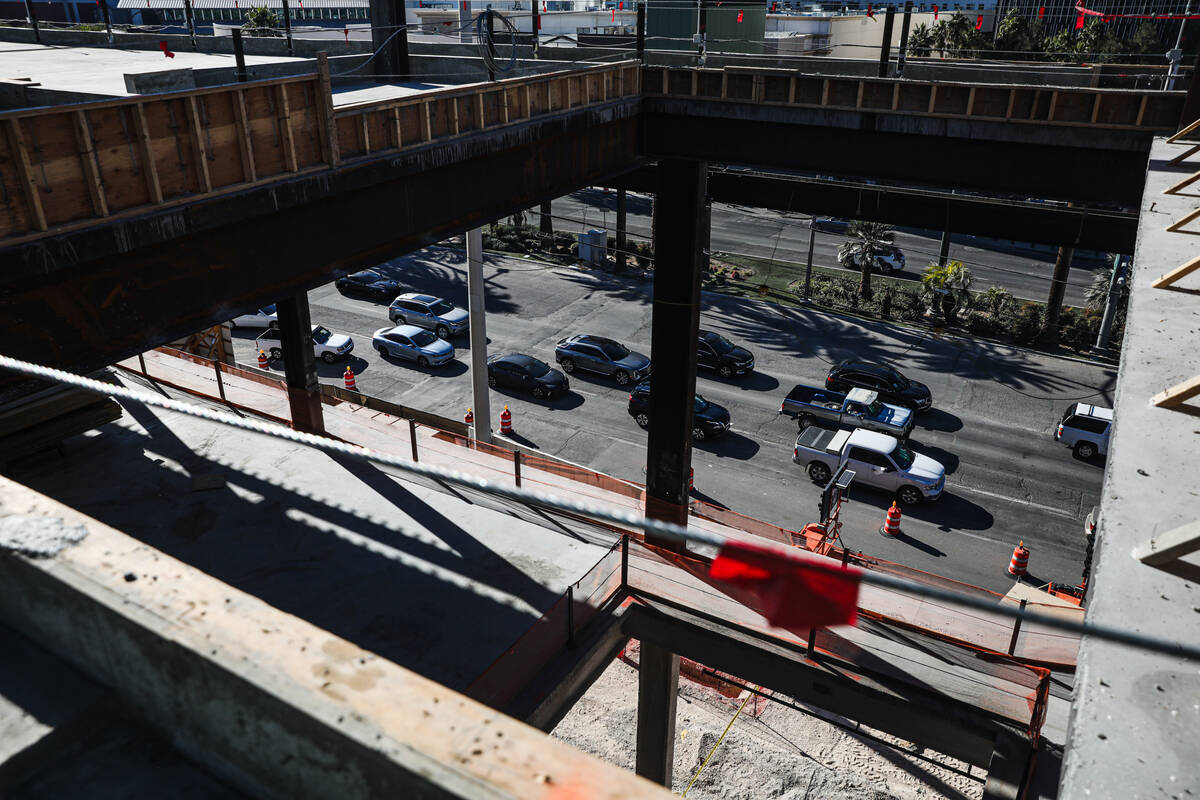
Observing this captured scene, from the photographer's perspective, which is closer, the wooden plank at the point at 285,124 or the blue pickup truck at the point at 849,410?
the wooden plank at the point at 285,124

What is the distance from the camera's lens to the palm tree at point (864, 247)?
1730 inches

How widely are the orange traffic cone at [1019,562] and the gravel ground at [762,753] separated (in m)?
6.34

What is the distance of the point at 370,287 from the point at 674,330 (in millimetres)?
31850

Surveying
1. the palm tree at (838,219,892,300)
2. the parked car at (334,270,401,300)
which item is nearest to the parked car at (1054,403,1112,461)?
the palm tree at (838,219,892,300)

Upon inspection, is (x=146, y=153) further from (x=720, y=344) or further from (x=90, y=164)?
(x=720, y=344)

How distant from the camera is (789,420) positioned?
34.2 m

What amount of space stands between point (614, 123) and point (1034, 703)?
13.4 metres

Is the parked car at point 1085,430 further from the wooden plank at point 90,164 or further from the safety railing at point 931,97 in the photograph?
the wooden plank at point 90,164

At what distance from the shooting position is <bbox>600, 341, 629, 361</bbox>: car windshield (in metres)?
37.7

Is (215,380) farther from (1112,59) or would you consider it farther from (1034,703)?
(1112,59)

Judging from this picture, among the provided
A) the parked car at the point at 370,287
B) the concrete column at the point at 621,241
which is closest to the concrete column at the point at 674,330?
the concrete column at the point at 621,241

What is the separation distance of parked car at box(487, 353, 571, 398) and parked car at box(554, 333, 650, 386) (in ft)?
5.02

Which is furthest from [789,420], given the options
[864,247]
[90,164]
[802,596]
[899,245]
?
[802,596]

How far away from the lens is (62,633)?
3.54 m
